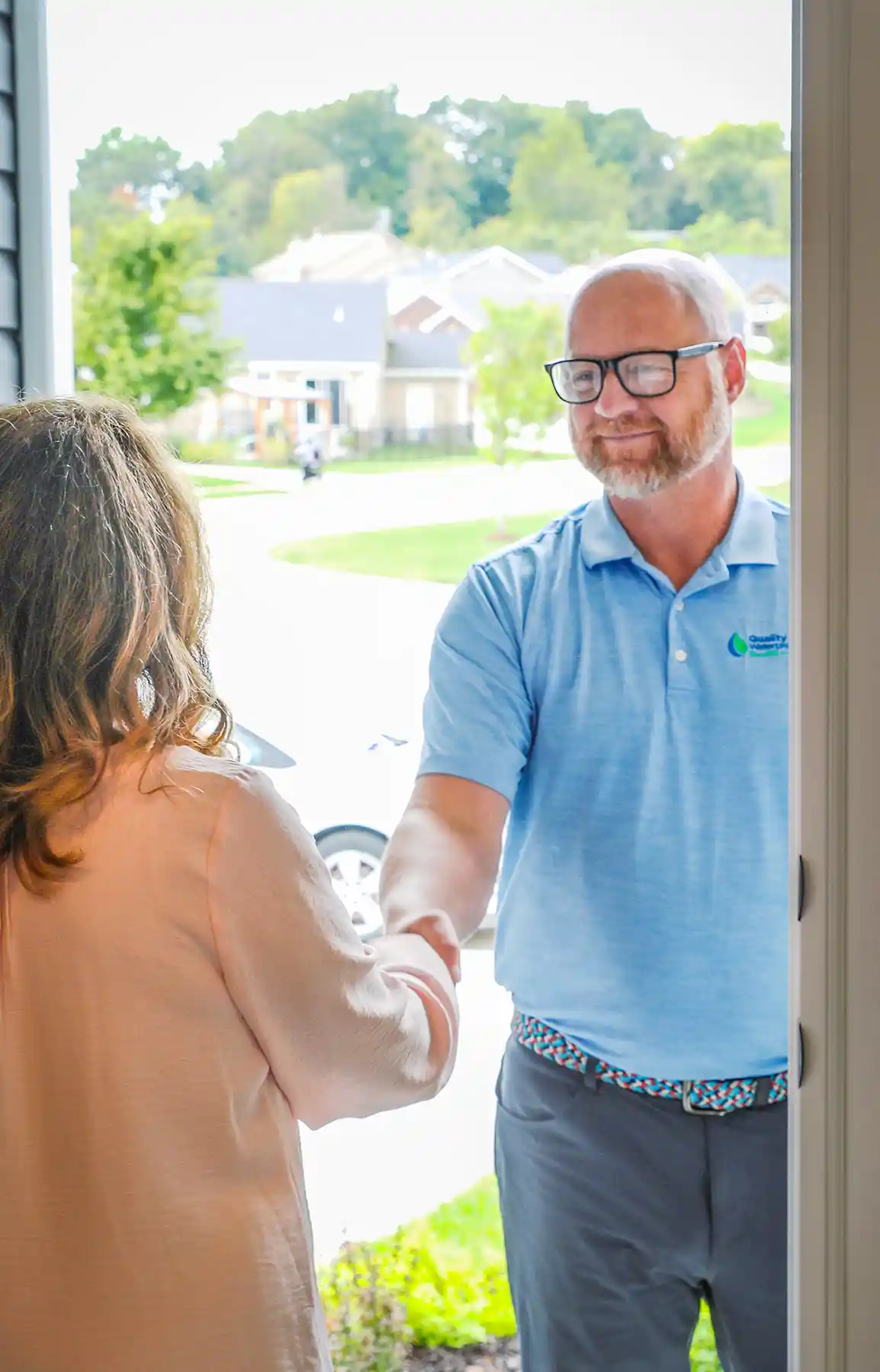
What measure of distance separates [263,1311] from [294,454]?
2.09 metres

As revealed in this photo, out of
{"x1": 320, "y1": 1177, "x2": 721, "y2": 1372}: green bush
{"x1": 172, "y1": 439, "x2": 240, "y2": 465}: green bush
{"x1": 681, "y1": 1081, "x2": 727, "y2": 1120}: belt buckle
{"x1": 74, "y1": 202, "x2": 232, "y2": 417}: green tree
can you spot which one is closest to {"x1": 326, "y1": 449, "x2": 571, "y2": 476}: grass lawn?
Answer: {"x1": 172, "y1": 439, "x2": 240, "y2": 465}: green bush

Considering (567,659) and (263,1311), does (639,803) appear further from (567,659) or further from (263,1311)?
(263,1311)

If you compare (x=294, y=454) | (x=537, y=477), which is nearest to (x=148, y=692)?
(x=294, y=454)

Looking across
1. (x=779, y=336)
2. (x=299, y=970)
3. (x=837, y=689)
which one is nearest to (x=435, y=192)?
(x=779, y=336)

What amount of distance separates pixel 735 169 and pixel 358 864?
5.26 ft

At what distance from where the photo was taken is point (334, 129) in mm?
2654

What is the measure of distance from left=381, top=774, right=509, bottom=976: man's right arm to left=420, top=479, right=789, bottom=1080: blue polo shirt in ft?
0.08

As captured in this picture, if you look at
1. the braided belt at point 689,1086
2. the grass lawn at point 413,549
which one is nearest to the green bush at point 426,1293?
the braided belt at point 689,1086

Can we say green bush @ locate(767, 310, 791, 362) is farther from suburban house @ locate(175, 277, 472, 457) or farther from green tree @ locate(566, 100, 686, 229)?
suburban house @ locate(175, 277, 472, 457)

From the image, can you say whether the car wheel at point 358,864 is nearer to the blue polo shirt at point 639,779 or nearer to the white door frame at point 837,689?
the blue polo shirt at point 639,779

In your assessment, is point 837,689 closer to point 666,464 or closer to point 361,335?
point 666,464

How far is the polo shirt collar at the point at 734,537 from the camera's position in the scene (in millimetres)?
1555

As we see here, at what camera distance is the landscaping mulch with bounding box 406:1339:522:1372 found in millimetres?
2547

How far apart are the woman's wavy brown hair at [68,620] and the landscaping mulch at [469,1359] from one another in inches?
80.5
